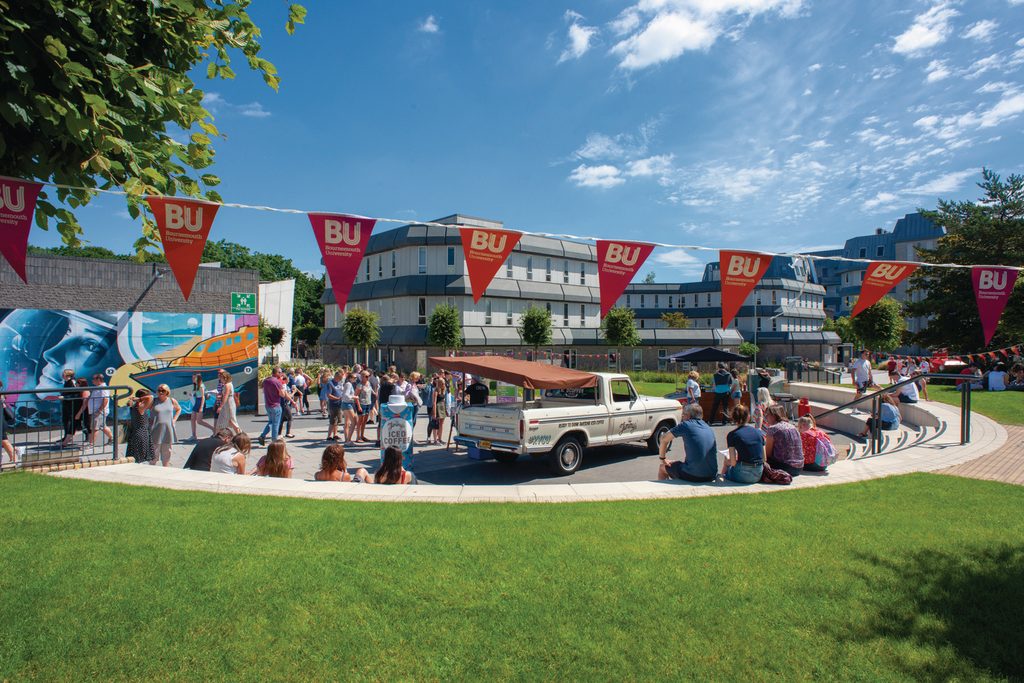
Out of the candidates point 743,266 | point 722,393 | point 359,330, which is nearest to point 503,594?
point 743,266

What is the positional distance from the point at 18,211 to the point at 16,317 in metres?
13.4

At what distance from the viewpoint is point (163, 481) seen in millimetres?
8156

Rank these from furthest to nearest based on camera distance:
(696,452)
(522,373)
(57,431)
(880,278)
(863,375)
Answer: (863,375), (57,431), (880,278), (522,373), (696,452)

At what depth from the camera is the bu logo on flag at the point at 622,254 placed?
1059 centimetres

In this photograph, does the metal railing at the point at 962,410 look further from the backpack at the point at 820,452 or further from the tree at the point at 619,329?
the tree at the point at 619,329

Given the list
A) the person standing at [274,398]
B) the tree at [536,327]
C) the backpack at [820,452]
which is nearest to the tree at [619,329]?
the tree at [536,327]

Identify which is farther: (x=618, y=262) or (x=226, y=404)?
(x=226, y=404)

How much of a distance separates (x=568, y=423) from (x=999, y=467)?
694 centimetres

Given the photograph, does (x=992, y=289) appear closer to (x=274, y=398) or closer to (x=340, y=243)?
(x=340, y=243)

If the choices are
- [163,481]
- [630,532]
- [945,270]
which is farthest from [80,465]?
[945,270]

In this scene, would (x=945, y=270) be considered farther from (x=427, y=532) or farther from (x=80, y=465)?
(x=80, y=465)

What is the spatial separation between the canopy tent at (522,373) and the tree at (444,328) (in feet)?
88.1

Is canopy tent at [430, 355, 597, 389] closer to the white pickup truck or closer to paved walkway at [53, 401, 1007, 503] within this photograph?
the white pickup truck

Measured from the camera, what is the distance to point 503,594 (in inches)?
172
